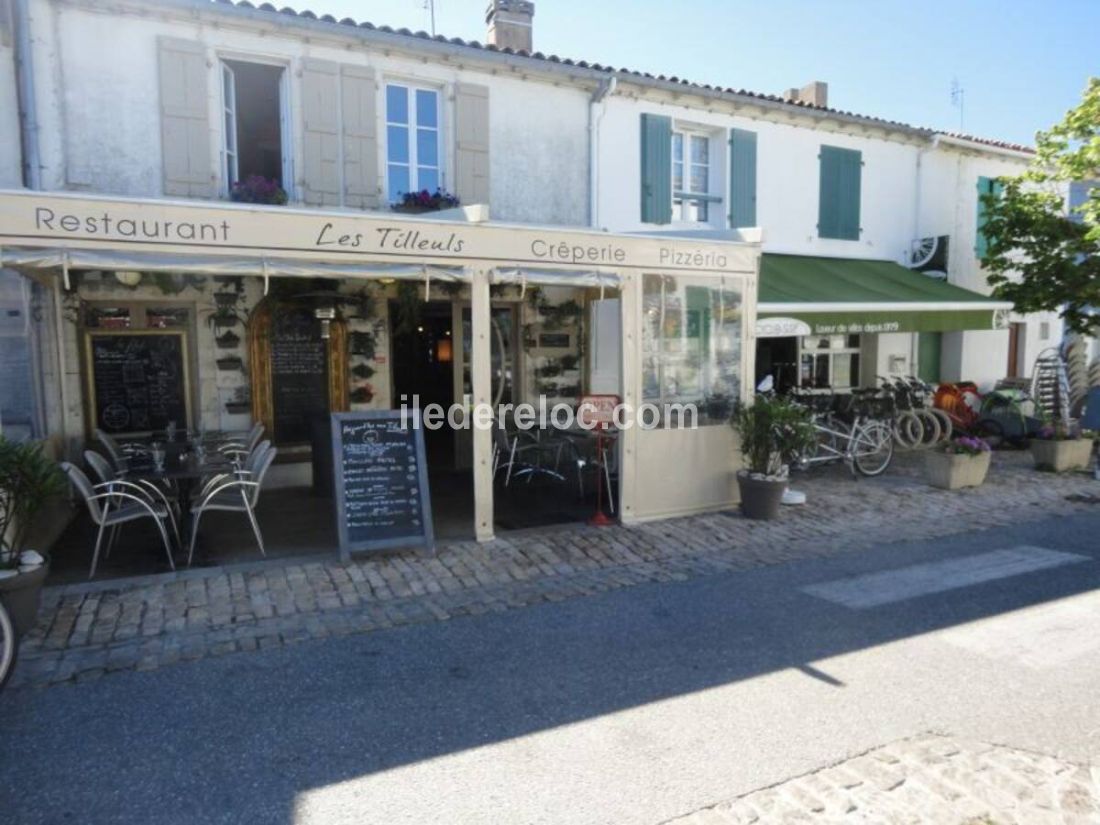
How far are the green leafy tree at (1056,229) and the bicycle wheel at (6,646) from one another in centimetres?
1160

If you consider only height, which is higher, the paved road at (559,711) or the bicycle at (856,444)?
the bicycle at (856,444)

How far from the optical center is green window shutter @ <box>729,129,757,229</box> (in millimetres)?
11172

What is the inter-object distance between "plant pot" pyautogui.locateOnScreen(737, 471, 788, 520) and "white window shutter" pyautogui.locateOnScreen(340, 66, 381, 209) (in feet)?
17.4

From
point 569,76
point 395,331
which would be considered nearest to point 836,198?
point 569,76

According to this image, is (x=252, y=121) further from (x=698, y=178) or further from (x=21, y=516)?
(x=21, y=516)

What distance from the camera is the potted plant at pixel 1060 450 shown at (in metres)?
9.91

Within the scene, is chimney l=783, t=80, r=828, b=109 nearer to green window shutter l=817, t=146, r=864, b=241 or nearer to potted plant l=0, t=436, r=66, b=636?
green window shutter l=817, t=146, r=864, b=241

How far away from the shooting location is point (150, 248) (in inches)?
198

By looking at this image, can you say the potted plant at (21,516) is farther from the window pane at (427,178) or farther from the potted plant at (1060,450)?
the potted plant at (1060,450)

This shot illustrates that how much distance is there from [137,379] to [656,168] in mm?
7132

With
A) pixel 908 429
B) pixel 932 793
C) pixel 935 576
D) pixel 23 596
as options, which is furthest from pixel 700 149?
pixel 23 596

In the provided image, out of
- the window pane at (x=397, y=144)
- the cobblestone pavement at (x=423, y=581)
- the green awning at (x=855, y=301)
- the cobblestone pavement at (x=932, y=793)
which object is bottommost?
the cobblestone pavement at (x=932, y=793)

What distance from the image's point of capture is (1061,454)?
389 inches

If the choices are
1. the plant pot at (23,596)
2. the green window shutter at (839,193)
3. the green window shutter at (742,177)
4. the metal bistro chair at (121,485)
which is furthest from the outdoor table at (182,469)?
the green window shutter at (839,193)
